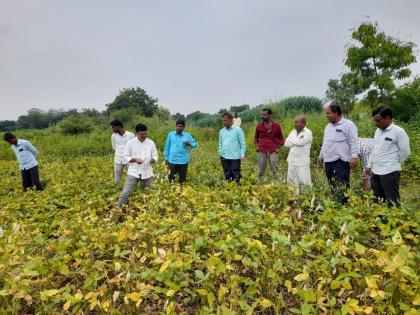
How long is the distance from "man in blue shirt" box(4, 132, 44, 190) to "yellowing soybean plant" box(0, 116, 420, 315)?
2.31 m

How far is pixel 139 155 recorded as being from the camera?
17.0 feet

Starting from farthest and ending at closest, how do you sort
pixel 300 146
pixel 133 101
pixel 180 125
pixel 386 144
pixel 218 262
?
1. pixel 133 101
2. pixel 180 125
3. pixel 300 146
4. pixel 386 144
5. pixel 218 262

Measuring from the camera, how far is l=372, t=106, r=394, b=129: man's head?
4023 mm

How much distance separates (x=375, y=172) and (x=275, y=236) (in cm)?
216

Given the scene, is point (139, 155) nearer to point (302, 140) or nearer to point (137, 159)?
point (137, 159)

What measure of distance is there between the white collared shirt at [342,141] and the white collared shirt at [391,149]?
46cm

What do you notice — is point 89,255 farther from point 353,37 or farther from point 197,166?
point 353,37

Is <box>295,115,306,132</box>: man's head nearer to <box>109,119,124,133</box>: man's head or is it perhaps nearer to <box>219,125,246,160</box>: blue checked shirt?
<box>219,125,246,160</box>: blue checked shirt

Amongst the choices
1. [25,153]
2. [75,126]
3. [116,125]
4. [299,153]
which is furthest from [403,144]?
[75,126]

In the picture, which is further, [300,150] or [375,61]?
[375,61]

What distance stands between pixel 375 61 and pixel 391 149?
6.25 m

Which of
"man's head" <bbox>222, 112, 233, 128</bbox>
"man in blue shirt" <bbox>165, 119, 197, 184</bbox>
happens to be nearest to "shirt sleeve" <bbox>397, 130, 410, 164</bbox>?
"man's head" <bbox>222, 112, 233, 128</bbox>

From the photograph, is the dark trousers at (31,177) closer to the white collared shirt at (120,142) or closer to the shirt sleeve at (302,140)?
the white collared shirt at (120,142)

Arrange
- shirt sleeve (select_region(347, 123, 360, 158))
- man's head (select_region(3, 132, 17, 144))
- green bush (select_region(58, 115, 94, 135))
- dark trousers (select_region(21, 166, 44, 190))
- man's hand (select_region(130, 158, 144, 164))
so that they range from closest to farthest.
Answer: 1. shirt sleeve (select_region(347, 123, 360, 158))
2. man's hand (select_region(130, 158, 144, 164))
3. man's head (select_region(3, 132, 17, 144))
4. dark trousers (select_region(21, 166, 44, 190))
5. green bush (select_region(58, 115, 94, 135))
